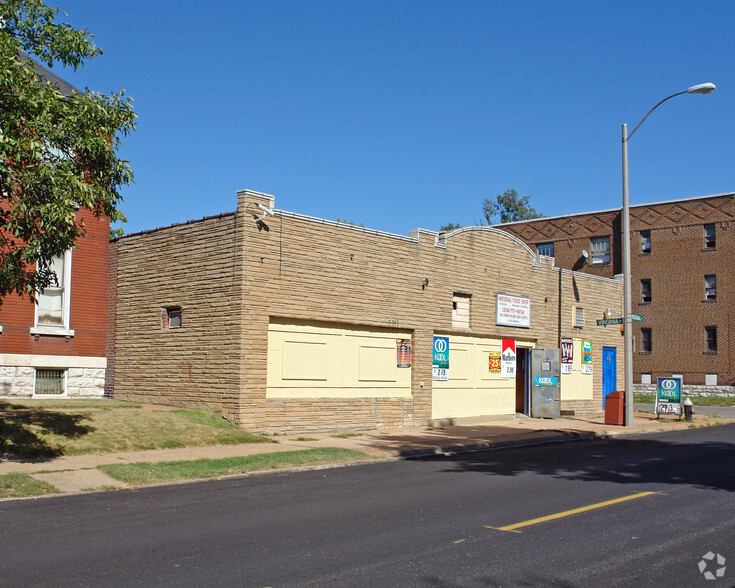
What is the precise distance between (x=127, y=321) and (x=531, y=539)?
1498 cm

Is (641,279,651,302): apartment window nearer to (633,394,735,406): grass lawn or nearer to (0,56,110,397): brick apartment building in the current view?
(633,394,735,406): grass lawn

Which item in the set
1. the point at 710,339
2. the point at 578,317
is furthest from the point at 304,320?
the point at 710,339

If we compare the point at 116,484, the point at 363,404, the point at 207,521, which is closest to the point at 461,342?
the point at 363,404

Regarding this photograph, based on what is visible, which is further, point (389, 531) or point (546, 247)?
point (546, 247)

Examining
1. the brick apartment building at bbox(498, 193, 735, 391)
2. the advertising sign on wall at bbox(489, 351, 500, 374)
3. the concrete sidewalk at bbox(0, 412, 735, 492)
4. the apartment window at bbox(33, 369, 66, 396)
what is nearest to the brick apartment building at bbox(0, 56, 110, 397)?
the apartment window at bbox(33, 369, 66, 396)

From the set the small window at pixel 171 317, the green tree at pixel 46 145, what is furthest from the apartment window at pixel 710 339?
the green tree at pixel 46 145

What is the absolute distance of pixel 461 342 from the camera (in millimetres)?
23219

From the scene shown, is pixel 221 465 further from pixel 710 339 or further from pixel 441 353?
pixel 710 339

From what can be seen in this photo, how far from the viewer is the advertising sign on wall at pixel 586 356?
28484mm

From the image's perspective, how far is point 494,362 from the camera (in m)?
24.5

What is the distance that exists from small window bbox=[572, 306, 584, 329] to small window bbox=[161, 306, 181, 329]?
15.1 m

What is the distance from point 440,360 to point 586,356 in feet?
28.6

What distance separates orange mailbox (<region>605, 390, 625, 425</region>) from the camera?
23641 mm

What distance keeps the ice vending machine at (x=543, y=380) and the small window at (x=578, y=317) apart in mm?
2638
